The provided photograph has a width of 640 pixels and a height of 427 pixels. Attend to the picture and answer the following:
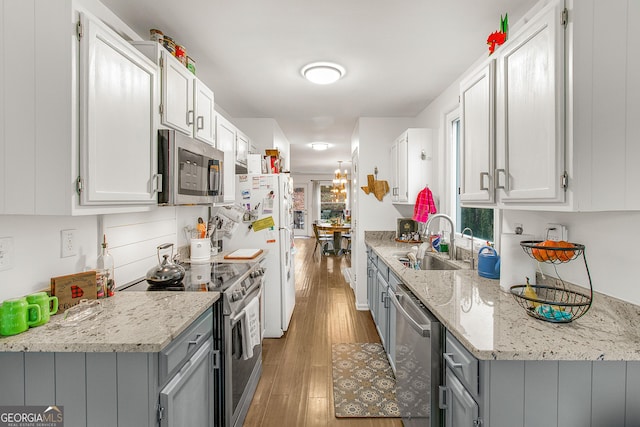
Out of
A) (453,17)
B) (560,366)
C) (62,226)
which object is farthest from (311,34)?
(560,366)

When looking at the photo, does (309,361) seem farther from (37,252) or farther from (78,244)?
(37,252)

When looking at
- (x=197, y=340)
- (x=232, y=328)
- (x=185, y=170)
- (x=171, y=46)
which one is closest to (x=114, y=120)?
(x=185, y=170)

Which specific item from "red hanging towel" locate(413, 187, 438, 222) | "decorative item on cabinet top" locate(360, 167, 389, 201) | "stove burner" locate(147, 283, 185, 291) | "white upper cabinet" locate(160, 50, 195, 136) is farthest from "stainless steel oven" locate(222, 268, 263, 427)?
"decorative item on cabinet top" locate(360, 167, 389, 201)

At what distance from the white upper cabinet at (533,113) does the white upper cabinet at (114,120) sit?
5.84 ft

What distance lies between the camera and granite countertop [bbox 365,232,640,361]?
1013 millimetres

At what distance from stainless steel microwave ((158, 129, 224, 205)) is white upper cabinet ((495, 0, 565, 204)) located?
5.64 feet

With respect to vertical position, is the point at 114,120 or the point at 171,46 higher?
the point at 171,46

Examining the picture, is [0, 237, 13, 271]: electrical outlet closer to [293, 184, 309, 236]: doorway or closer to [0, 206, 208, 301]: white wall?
[0, 206, 208, 301]: white wall

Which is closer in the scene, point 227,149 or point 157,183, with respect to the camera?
point 157,183

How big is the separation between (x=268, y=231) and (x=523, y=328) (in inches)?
97.8

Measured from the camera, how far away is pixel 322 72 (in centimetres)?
262

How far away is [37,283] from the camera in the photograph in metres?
1.41

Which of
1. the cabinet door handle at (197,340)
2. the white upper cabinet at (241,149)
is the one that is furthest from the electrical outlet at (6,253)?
the white upper cabinet at (241,149)

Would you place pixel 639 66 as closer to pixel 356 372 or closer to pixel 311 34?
pixel 311 34
